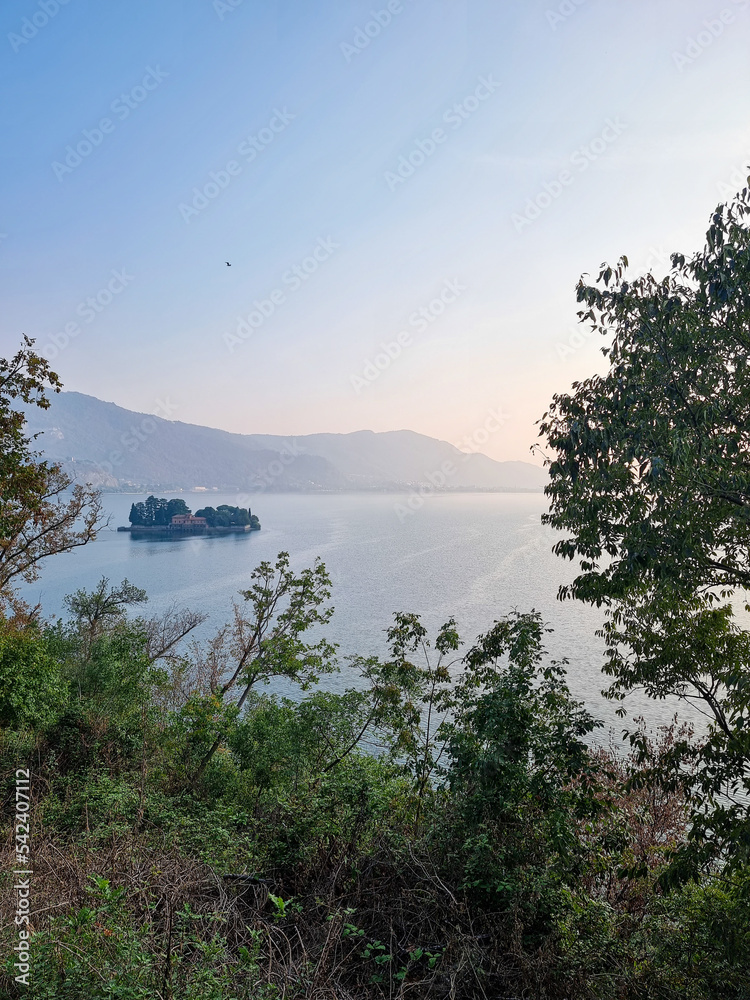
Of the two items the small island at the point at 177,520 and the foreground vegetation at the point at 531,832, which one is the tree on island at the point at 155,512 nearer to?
the small island at the point at 177,520

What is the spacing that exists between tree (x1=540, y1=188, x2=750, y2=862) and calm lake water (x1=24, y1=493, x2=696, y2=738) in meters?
14.9

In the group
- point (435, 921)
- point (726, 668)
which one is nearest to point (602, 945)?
point (435, 921)

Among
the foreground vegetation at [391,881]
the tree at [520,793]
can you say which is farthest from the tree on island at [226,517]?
the tree at [520,793]

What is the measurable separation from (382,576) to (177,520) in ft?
144

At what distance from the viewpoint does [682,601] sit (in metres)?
6.75

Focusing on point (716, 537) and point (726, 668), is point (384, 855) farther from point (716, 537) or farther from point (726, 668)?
point (716, 537)

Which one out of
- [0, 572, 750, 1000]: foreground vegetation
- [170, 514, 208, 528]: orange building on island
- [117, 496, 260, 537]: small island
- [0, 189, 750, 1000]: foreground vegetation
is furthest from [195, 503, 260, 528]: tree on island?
[0, 189, 750, 1000]: foreground vegetation

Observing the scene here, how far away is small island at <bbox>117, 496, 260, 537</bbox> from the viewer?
8219 cm

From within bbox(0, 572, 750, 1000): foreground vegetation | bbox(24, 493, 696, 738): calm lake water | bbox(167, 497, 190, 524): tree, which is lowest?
bbox(24, 493, 696, 738): calm lake water

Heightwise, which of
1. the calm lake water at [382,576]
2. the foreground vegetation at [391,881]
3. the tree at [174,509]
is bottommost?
the calm lake water at [382,576]
